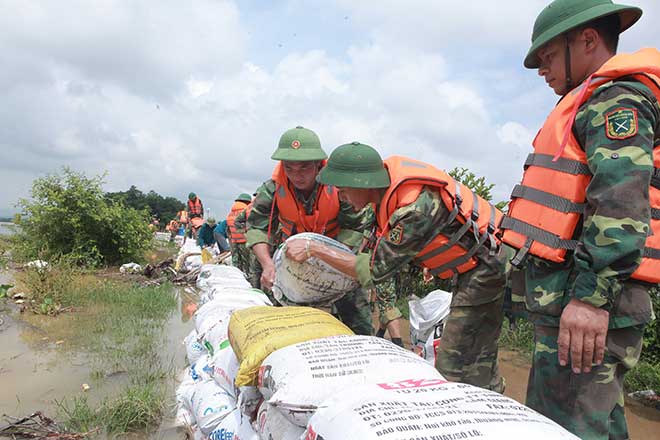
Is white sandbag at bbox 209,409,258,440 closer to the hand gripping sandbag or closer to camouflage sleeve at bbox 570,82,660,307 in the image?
the hand gripping sandbag

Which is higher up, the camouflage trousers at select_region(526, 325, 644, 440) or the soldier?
the soldier

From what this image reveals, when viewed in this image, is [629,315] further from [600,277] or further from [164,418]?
[164,418]

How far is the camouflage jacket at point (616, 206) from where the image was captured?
1.12m

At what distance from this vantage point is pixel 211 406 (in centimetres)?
217

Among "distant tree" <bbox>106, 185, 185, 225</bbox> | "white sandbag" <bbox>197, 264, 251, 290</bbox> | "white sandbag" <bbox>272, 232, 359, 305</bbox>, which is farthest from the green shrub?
"distant tree" <bbox>106, 185, 185, 225</bbox>

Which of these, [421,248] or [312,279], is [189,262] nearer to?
[312,279]

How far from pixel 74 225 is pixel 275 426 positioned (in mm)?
9344

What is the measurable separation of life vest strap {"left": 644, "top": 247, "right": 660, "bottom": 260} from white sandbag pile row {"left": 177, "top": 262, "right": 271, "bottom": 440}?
1520 millimetres

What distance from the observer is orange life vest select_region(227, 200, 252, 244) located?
540 cm

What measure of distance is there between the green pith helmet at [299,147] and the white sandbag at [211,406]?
138 cm

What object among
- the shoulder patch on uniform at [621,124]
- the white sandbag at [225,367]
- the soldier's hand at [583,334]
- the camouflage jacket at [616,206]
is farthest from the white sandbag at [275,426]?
the shoulder patch on uniform at [621,124]

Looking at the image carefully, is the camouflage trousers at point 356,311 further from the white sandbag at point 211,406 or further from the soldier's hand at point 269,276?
the white sandbag at point 211,406

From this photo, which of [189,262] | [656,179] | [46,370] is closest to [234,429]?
[656,179]

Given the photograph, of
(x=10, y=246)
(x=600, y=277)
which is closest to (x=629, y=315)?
(x=600, y=277)
